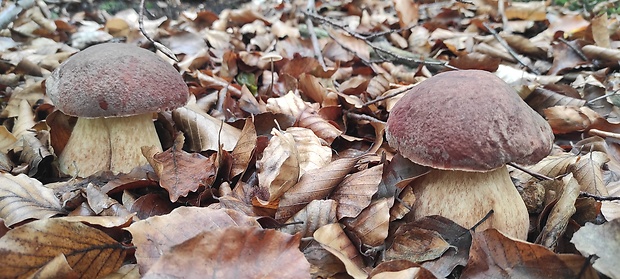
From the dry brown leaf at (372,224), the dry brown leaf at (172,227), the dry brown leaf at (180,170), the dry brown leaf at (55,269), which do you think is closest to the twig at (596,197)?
the dry brown leaf at (372,224)

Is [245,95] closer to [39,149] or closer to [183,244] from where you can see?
[39,149]

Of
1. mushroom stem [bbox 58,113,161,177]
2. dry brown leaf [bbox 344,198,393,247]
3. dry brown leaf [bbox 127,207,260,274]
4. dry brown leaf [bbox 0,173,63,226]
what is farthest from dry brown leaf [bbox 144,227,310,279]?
mushroom stem [bbox 58,113,161,177]

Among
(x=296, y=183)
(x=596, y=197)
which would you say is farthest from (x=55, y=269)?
(x=596, y=197)

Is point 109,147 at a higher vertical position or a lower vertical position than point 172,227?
lower

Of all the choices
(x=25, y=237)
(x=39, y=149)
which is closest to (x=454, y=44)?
(x=39, y=149)

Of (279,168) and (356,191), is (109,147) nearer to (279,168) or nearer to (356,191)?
(279,168)
